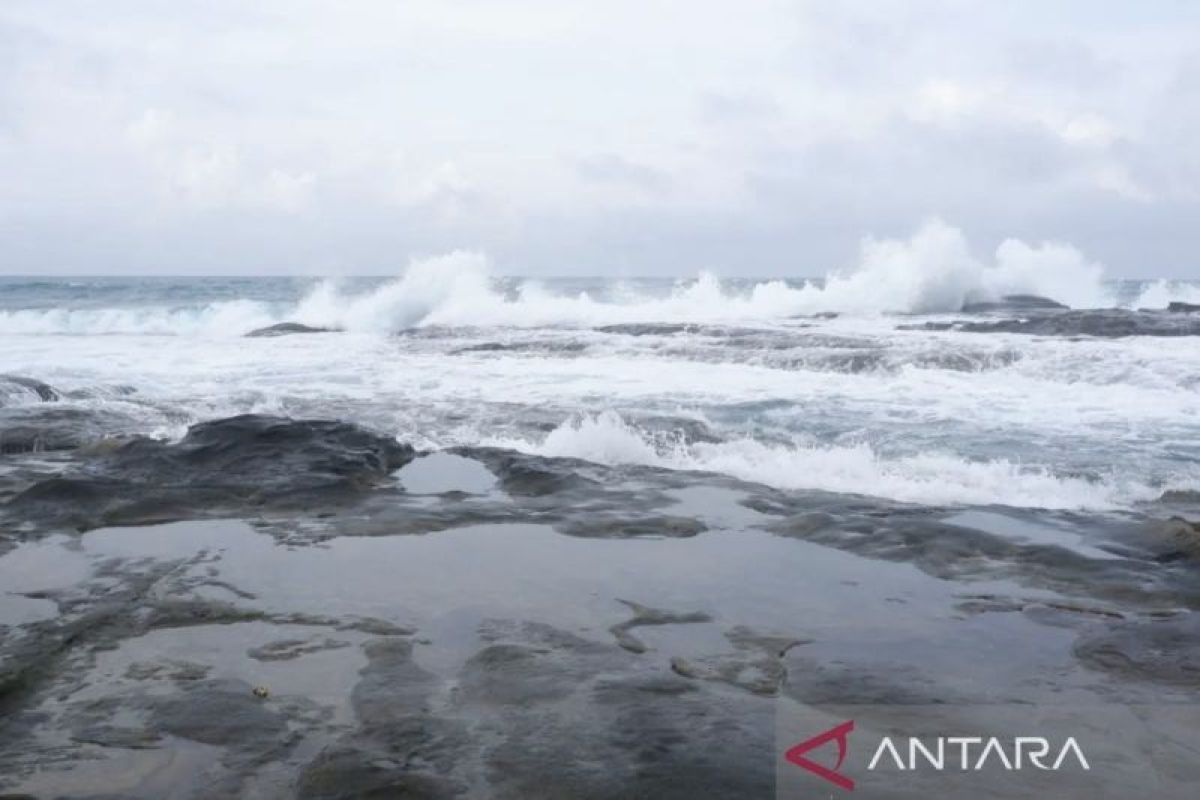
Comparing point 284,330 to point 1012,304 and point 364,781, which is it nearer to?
point 1012,304

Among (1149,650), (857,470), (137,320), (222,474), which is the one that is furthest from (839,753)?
(137,320)

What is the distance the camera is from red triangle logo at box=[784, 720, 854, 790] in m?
3.20

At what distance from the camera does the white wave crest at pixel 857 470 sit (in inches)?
302

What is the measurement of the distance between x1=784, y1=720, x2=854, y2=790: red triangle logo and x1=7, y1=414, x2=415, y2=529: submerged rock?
4565 mm

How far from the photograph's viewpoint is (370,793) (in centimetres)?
305

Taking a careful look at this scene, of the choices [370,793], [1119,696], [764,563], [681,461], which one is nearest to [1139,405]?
[681,461]

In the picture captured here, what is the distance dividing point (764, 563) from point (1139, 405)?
9731 mm

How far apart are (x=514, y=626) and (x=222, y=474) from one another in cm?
405

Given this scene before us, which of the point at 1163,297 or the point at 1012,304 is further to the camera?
the point at 1163,297

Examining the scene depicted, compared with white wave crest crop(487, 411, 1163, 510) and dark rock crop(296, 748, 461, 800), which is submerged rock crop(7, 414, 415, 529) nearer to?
white wave crest crop(487, 411, 1163, 510)

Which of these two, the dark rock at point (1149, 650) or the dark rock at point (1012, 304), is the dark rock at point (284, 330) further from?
the dark rock at point (1149, 650)

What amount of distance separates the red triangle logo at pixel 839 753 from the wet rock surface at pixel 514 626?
0.10m

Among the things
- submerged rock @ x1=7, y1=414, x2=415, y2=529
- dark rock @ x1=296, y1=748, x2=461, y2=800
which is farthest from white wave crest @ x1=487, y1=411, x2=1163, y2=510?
dark rock @ x1=296, y1=748, x2=461, y2=800

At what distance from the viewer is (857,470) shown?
8.33 m
